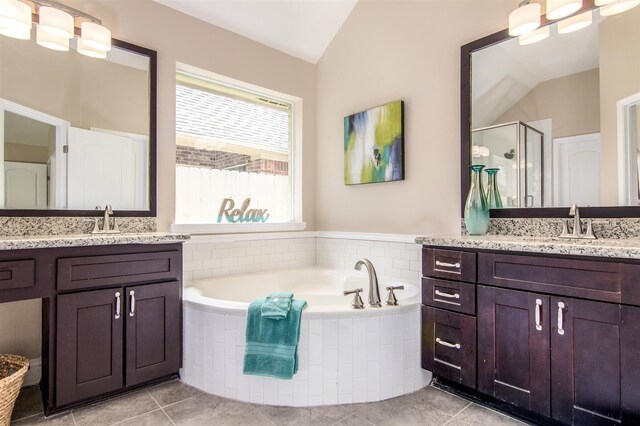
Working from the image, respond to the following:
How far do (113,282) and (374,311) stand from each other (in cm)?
150

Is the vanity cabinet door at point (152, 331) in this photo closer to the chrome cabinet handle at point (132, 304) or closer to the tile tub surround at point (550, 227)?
the chrome cabinet handle at point (132, 304)

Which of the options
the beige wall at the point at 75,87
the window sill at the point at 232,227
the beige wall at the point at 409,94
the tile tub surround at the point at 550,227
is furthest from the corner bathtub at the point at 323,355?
the beige wall at the point at 75,87

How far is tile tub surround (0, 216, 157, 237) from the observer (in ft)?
6.76

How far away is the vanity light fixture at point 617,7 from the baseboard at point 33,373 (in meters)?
3.93

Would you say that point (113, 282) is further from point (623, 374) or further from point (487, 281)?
point (623, 374)

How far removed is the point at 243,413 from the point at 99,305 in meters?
0.99

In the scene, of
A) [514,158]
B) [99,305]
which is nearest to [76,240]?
[99,305]

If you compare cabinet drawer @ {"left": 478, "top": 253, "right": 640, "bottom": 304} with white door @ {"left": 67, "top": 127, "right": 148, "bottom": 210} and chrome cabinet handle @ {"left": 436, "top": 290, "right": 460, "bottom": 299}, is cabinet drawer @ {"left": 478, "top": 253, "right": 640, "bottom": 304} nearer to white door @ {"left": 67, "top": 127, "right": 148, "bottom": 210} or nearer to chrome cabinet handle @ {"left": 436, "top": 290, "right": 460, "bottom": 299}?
chrome cabinet handle @ {"left": 436, "top": 290, "right": 460, "bottom": 299}

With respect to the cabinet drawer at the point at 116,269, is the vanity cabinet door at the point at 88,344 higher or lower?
lower

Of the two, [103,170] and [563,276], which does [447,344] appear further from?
[103,170]

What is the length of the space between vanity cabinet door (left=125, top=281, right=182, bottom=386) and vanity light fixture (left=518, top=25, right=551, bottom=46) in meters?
2.65

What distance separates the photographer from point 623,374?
1.45 meters

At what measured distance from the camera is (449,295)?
204 centimetres

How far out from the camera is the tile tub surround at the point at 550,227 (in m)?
1.82
